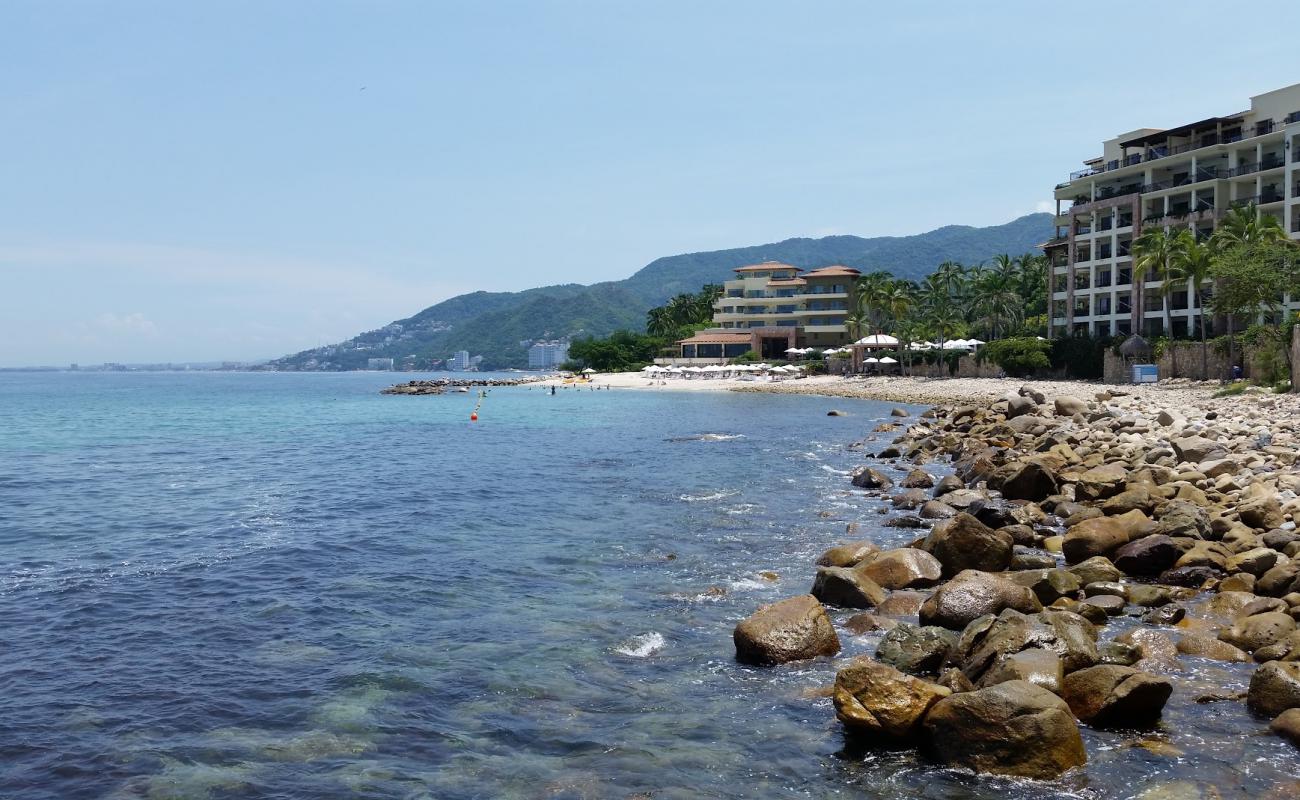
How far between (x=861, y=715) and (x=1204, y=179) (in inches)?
2774

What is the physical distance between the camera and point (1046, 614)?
1038 centimetres

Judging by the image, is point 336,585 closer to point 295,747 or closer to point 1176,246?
point 295,747

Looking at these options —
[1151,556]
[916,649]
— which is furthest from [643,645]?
[1151,556]

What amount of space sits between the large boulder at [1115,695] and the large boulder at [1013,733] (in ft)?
2.59

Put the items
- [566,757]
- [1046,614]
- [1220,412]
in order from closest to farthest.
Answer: [566,757]
[1046,614]
[1220,412]

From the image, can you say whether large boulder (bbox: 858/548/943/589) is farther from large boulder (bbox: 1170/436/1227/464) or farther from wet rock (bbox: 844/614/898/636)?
large boulder (bbox: 1170/436/1227/464)

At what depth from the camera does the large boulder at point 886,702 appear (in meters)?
8.76

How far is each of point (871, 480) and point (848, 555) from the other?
404 inches

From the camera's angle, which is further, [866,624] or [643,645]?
[866,624]

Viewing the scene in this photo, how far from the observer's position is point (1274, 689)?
9.01 metres

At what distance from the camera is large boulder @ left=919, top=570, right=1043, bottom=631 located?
Answer: 11492mm

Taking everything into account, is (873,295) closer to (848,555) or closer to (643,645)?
(848,555)

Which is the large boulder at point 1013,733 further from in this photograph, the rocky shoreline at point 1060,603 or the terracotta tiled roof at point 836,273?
the terracotta tiled roof at point 836,273

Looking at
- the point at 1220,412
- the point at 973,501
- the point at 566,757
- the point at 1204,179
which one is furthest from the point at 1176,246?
the point at 566,757
